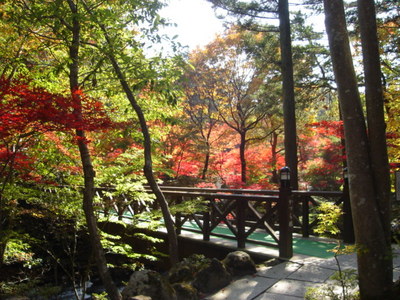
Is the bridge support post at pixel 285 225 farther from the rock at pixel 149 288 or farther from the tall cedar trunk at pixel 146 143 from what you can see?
the rock at pixel 149 288

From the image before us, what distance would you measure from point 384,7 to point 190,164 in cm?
926

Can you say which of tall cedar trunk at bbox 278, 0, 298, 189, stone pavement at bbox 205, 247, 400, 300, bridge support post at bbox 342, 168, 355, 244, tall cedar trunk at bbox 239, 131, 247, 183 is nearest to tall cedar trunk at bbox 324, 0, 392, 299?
stone pavement at bbox 205, 247, 400, 300

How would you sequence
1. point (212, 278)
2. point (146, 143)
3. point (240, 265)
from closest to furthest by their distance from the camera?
point (212, 278) → point (240, 265) → point (146, 143)

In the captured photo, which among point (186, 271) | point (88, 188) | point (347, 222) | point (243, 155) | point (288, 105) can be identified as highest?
point (288, 105)

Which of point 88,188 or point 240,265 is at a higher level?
point 88,188

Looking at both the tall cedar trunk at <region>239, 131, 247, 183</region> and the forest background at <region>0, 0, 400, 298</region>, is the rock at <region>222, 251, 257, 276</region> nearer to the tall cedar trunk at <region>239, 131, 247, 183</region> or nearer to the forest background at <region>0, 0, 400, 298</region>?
the forest background at <region>0, 0, 400, 298</region>

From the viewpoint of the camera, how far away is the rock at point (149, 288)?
349 centimetres

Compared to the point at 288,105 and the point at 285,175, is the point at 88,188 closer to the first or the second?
the point at 285,175

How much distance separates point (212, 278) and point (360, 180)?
7.57 feet

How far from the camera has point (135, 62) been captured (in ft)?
15.3

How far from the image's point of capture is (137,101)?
5781mm

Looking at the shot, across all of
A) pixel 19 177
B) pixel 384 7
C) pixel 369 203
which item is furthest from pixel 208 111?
pixel 369 203

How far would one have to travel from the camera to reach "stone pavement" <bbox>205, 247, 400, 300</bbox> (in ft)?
12.3

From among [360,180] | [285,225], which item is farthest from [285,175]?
[360,180]
